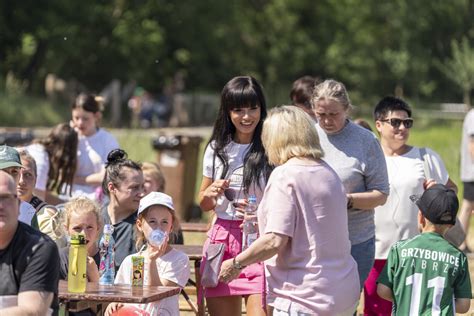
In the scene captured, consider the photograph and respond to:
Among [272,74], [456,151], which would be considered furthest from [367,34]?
[456,151]

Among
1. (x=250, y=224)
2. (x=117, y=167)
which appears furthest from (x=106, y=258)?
(x=117, y=167)

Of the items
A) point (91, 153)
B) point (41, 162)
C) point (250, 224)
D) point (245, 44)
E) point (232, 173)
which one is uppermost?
point (245, 44)

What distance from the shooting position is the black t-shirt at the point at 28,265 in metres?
4.58

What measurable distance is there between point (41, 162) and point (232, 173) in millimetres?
3234

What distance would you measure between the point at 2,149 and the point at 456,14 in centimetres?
4845

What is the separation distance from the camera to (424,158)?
721 cm

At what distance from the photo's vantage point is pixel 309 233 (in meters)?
5.26

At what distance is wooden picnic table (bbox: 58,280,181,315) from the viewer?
5.24m

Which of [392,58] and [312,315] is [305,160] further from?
[392,58]

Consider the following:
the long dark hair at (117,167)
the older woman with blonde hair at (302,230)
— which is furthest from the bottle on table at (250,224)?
the long dark hair at (117,167)

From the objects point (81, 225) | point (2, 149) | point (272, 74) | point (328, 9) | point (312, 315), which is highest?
point (328, 9)

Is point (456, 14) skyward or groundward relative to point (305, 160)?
skyward

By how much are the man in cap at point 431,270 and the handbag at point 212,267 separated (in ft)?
3.06

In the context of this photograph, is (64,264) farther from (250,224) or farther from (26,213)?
(250,224)
